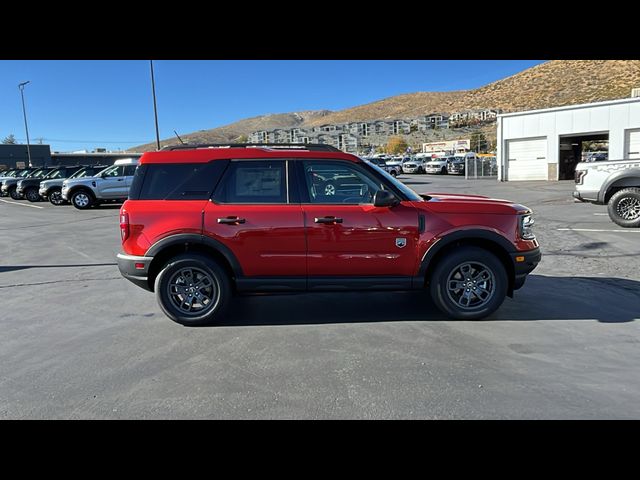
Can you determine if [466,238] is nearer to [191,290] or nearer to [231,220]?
[231,220]

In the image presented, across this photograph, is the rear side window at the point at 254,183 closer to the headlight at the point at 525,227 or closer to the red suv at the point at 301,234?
the red suv at the point at 301,234

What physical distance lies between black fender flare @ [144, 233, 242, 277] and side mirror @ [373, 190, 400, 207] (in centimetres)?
165

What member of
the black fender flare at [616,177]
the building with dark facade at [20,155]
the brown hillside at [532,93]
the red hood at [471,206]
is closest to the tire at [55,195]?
the brown hillside at [532,93]

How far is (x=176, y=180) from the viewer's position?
4.79 m

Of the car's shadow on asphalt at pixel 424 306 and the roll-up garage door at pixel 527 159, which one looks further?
the roll-up garage door at pixel 527 159

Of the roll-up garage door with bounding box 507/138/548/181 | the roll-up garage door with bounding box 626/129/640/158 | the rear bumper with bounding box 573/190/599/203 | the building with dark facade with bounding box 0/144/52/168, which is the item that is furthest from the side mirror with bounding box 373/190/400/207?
the building with dark facade with bounding box 0/144/52/168

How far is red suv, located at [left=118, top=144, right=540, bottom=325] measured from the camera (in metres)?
4.65

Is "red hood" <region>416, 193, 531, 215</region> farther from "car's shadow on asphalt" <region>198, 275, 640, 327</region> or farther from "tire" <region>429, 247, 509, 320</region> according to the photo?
"car's shadow on asphalt" <region>198, 275, 640, 327</region>

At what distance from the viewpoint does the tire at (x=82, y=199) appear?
18.1 meters

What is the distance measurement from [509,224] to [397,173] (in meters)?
33.5

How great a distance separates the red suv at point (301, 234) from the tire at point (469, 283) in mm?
11
